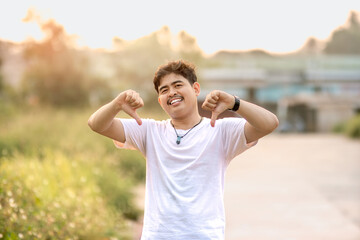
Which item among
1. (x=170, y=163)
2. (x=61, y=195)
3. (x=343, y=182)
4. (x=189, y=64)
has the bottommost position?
(x=343, y=182)

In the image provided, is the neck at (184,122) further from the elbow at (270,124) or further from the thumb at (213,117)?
the elbow at (270,124)

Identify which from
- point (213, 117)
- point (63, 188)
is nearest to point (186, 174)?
point (213, 117)

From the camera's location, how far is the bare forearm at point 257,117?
285 cm

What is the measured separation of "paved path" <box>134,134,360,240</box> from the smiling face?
3.95 meters

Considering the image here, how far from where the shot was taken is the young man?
9.11 feet

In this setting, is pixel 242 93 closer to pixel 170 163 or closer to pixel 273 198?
pixel 273 198

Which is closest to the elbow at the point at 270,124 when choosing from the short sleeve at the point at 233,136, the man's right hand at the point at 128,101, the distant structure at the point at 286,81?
the short sleeve at the point at 233,136

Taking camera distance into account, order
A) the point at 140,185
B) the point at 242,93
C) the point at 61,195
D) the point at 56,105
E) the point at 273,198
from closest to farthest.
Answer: the point at 61,195, the point at 273,198, the point at 140,185, the point at 56,105, the point at 242,93

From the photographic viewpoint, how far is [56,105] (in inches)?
939

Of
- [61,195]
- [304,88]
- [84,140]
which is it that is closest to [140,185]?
[84,140]

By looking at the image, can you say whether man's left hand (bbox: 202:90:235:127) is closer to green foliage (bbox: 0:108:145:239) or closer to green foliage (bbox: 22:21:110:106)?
green foliage (bbox: 0:108:145:239)

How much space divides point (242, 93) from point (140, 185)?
150 feet

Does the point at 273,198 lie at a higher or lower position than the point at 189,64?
lower

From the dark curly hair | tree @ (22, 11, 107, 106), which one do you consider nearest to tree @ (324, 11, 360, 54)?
tree @ (22, 11, 107, 106)
